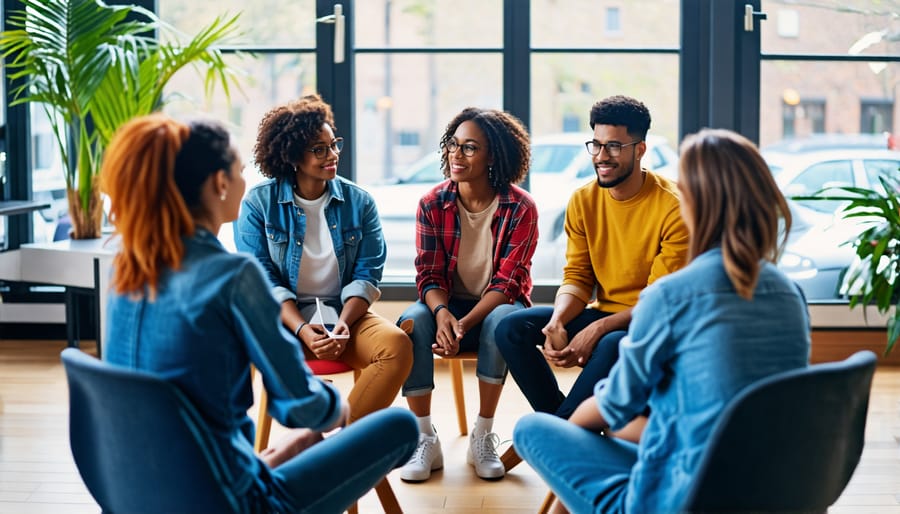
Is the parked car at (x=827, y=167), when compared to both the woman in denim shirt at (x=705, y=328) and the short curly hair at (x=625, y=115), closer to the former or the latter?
the short curly hair at (x=625, y=115)

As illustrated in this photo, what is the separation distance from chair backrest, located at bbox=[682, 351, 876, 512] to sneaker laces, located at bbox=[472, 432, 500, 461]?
4.98 ft

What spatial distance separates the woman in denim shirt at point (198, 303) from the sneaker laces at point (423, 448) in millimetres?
1325

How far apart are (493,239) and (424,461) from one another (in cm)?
74

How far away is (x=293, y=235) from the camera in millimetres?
3236

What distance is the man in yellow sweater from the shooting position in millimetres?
3043

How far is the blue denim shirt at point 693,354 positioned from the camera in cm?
176

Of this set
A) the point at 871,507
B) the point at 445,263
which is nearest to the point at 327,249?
the point at 445,263

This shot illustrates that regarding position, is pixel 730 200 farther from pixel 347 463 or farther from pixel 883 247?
pixel 883 247

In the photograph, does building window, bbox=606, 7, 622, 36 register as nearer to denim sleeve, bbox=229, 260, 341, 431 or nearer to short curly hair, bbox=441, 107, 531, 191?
short curly hair, bbox=441, 107, 531, 191

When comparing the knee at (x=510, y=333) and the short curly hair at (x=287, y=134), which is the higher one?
the short curly hair at (x=287, y=134)

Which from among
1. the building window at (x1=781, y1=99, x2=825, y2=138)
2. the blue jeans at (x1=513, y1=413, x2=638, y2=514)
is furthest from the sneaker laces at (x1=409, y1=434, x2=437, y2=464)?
the building window at (x1=781, y1=99, x2=825, y2=138)

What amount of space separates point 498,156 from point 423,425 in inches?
35.0

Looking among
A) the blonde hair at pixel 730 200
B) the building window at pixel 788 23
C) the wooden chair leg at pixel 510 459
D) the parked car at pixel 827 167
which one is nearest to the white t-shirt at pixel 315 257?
the wooden chair leg at pixel 510 459

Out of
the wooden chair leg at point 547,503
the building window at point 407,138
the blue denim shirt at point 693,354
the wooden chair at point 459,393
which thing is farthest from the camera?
the building window at point 407,138
